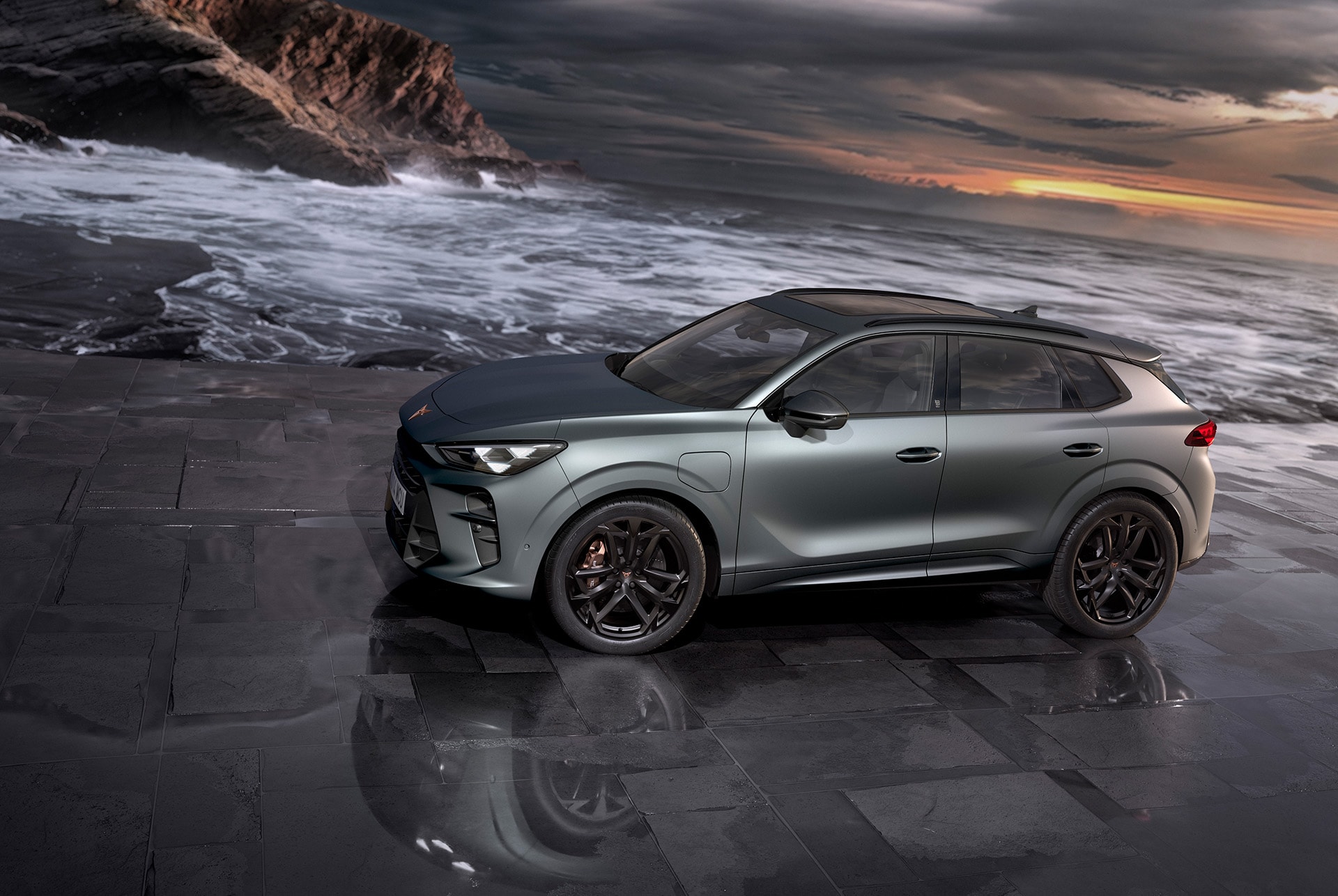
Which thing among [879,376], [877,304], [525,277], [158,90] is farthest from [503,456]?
[158,90]

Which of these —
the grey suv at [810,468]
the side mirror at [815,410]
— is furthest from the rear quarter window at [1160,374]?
the side mirror at [815,410]

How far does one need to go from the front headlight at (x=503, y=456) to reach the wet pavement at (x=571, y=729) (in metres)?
0.59

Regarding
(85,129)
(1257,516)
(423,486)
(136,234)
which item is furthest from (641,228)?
(423,486)

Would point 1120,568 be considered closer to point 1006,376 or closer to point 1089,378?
point 1089,378

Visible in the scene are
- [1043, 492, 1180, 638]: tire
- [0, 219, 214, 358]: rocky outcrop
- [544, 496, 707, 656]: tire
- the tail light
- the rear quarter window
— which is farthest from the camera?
[0, 219, 214, 358]: rocky outcrop

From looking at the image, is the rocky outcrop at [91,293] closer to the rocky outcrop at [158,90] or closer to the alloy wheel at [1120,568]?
the alloy wheel at [1120,568]

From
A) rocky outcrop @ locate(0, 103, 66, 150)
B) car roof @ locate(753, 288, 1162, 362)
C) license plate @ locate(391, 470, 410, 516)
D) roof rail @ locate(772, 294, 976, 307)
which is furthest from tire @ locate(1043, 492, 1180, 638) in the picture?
rocky outcrop @ locate(0, 103, 66, 150)

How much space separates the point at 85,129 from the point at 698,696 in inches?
2792

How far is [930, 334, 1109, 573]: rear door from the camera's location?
17.5 ft

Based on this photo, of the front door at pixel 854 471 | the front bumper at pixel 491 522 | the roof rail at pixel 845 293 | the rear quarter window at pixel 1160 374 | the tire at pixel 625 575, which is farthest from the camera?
the roof rail at pixel 845 293

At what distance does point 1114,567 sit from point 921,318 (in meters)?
1.70

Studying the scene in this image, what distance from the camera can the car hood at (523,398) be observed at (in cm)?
489

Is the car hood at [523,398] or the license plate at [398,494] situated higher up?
the car hood at [523,398]

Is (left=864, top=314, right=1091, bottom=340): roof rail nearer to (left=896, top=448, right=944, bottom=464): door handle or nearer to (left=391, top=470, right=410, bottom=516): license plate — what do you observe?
(left=896, top=448, right=944, bottom=464): door handle
